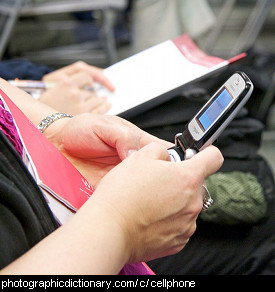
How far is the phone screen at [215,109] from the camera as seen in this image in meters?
0.56

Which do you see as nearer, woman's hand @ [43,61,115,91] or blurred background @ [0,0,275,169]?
woman's hand @ [43,61,115,91]

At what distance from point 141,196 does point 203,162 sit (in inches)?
4.5

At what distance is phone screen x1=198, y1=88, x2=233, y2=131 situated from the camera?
22.1 inches

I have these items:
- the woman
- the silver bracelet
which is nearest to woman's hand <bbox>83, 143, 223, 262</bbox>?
the woman

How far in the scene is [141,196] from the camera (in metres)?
0.46

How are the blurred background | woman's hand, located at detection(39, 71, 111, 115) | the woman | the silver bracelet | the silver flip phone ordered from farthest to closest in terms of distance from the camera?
the blurred background < woman's hand, located at detection(39, 71, 111, 115) < the silver bracelet < the silver flip phone < the woman

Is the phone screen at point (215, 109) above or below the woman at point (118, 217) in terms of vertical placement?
above

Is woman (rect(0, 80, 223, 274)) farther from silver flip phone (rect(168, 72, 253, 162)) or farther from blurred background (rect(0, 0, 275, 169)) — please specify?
blurred background (rect(0, 0, 275, 169))

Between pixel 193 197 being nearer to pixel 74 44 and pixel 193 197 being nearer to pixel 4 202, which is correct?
pixel 4 202

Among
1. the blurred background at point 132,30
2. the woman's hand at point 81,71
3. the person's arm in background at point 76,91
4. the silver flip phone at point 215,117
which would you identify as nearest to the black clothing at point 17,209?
the silver flip phone at point 215,117

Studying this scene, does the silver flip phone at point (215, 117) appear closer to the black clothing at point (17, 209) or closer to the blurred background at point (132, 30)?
the black clothing at point (17, 209)

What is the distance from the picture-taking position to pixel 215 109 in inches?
22.6

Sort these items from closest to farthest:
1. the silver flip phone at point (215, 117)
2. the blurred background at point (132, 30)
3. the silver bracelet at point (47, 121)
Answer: the silver flip phone at point (215, 117), the silver bracelet at point (47, 121), the blurred background at point (132, 30)
